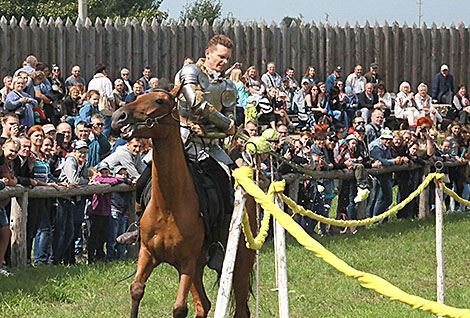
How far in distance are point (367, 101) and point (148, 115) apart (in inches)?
680

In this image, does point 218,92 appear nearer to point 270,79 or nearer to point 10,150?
point 10,150

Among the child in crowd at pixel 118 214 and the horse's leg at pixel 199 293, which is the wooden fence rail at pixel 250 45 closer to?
the child in crowd at pixel 118 214

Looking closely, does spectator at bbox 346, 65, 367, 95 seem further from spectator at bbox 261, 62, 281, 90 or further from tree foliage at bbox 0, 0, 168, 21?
tree foliage at bbox 0, 0, 168, 21

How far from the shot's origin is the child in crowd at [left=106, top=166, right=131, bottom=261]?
42.4ft

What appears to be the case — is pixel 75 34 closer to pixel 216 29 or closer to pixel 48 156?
pixel 216 29

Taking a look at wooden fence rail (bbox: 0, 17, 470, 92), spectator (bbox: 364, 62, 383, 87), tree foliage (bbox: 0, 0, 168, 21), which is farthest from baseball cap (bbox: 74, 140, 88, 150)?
tree foliage (bbox: 0, 0, 168, 21)

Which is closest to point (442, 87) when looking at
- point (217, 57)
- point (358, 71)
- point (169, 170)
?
point (358, 71)

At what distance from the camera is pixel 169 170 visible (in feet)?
26.6

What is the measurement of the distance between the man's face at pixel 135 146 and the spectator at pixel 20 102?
120 inches

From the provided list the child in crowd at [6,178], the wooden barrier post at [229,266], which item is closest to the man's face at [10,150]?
the child in crowd at [6,178]

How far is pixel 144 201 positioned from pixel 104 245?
5319mm

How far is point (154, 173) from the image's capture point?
812 centimetres

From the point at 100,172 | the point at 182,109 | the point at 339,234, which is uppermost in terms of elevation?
the point at 182,109

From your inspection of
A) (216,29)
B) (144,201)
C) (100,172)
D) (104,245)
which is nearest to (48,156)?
(100,172)
